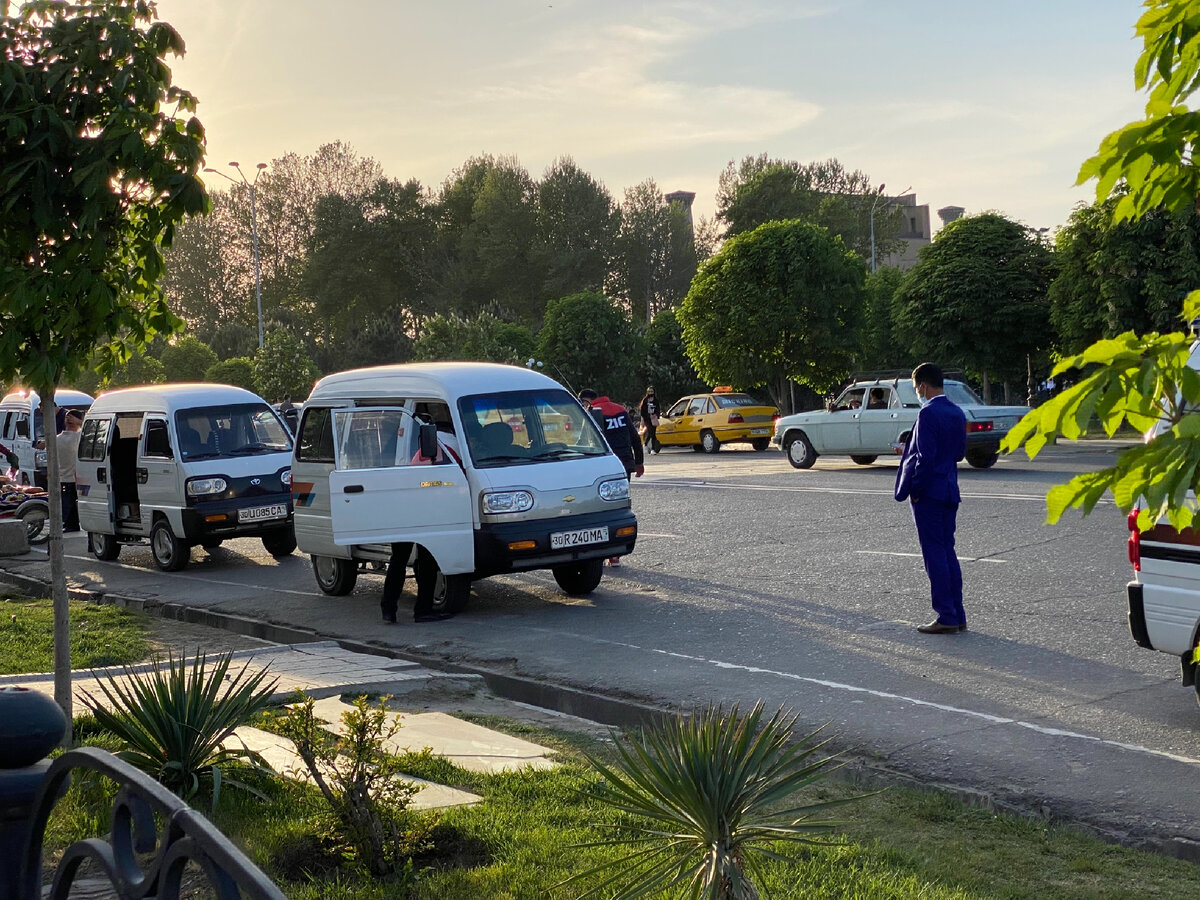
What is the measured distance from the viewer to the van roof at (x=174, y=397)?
54.1 feet

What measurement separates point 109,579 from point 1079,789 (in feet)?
41.2

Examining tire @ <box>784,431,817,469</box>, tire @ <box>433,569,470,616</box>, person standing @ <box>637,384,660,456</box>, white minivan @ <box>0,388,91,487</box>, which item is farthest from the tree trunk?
person standing @ <box>637,384,660,456</box>

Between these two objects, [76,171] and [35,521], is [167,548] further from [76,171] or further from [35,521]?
[76,171]

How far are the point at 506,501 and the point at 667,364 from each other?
46824 mm

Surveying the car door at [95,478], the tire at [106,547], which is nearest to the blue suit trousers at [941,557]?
the car door at [95,478]

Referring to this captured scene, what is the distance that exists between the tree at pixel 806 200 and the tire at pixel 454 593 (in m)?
60.4

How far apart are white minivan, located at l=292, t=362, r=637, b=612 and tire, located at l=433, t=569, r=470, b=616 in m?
0.01

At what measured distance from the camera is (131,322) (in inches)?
281

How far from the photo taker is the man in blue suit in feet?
31.4

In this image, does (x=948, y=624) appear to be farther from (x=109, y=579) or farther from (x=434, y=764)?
(x=109, y=579)

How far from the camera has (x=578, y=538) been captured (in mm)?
11680

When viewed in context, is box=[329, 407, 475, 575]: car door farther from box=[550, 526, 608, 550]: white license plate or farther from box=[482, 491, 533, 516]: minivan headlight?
box=[550, 526, 608, 550]: white license plate

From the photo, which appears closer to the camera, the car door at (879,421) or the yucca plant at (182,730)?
the yucca plant at (182,730)

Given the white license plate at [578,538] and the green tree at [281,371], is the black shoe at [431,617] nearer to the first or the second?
the white license plate at [578,538]
